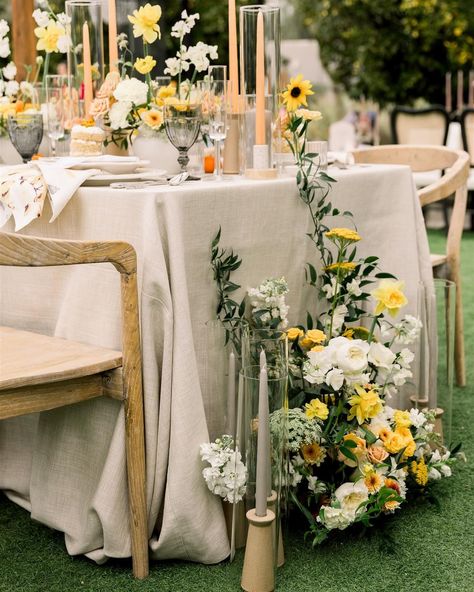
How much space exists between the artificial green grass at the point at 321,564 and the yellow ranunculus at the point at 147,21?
1.13 m

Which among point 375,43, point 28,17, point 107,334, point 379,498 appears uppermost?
point 375,43

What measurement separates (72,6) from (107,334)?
0.96m

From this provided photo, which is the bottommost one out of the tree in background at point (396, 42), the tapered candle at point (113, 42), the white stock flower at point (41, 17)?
the tapered candle at point (113, 42)

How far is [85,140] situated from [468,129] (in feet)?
17.0

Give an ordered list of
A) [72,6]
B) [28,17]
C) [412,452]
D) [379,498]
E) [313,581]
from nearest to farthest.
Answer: [313,581] → [379,498] → [412,452] → [72,6] → [28,17]

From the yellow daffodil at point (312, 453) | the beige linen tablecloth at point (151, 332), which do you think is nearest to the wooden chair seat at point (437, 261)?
the beige linen tablecloth at point (151, 332)

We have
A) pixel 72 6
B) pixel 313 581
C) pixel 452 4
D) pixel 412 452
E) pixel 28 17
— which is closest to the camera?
pixel 313 581

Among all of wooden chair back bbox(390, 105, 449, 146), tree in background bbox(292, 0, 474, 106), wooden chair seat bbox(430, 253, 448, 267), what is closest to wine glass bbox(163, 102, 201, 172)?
wooden chair seat bbox(430, 253, 448, 267)

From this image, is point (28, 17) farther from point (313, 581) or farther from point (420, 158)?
point (313, 581)

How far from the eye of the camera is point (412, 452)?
196 centimetres


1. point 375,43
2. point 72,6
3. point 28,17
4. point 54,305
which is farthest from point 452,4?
point 54,305

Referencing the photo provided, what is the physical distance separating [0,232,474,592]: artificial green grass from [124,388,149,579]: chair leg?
0.05 meters

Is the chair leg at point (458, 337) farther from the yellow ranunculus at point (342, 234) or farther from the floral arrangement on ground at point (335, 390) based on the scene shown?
the yellow ranunculus at point (342, 234)

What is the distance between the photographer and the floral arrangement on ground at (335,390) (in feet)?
5.99
